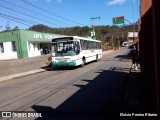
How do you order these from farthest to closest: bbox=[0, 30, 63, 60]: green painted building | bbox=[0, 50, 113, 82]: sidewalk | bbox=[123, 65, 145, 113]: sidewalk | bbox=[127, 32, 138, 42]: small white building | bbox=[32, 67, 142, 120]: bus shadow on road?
1. bbox=[127, 32, 138, 42]: small white building
2. bbox=[0, 30, 63, 60]: green painted building
3. bbox=[0, 50, 113, 82]: sidewalk
4. bbox=[123, 65, 145, 113]: sidewalk
5. bbox=[32, 67, 142, 120]: bus shadow on road

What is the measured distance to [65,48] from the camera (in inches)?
957

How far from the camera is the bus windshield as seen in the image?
2400 centimetres

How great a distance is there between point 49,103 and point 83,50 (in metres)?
16.8

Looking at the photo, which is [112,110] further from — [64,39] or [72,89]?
[64,39]

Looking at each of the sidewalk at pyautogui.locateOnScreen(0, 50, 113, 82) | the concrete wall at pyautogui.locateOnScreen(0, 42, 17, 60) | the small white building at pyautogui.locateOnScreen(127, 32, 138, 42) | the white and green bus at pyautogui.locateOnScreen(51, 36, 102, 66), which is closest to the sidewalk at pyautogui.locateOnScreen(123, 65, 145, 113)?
the white and green bus at pyautogui.locateOnScreen(51, 36, 102, 66)

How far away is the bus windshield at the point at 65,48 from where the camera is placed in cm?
2400

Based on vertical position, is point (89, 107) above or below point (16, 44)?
below

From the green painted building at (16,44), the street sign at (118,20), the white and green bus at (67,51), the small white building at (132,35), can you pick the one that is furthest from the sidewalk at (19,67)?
the small white building at (132,35)

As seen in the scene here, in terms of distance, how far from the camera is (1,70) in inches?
949

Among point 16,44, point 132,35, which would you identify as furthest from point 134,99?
point 132,35

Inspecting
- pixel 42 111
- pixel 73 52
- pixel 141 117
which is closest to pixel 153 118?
pixel 141 117

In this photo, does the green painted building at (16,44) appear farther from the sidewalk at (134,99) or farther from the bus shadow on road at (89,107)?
the sidewalk at (134,99)

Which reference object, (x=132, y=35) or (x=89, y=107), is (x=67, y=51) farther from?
(x=132, y=35)

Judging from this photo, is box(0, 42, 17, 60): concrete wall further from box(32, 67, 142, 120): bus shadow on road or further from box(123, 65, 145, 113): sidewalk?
box(123, 65, 145, 113): sidewalk
